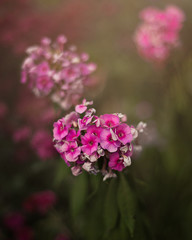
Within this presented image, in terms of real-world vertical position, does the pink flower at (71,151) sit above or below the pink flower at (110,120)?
below

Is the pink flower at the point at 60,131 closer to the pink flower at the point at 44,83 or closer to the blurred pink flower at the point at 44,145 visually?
the pink flower at the point at 44,83

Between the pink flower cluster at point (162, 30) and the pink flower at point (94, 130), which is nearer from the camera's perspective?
the pink flower at point (94, 130)

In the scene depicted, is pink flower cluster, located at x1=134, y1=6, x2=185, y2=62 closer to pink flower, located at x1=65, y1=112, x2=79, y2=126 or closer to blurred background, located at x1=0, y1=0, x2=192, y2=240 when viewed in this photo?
blurred background, located at x1=0, y1=0, x2=192, y2=240

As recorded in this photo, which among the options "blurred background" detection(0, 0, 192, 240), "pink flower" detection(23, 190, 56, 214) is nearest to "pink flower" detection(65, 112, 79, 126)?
"blurred background" detection(0, 0, 192, 240)

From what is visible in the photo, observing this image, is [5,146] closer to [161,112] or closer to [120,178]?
[120,178]

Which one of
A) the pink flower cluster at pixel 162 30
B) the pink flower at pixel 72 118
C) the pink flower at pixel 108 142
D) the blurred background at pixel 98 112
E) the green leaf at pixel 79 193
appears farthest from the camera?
the pink flower cluster at pixel 162 30

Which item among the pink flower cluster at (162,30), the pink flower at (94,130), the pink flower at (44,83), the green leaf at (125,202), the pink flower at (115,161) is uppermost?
the pink flower cluster at (162,30)

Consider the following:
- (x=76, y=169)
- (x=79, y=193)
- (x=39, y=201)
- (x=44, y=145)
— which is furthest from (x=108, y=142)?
(x=39, y=201)

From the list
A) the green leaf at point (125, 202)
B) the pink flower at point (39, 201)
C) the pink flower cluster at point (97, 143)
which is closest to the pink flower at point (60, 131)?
the pink flower cluster at point (97, 143)
